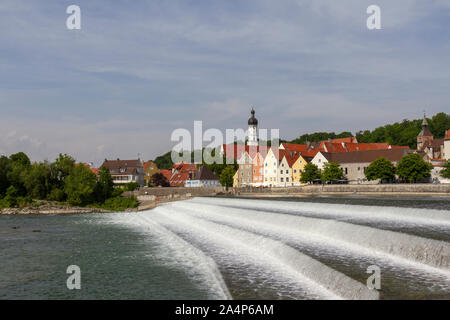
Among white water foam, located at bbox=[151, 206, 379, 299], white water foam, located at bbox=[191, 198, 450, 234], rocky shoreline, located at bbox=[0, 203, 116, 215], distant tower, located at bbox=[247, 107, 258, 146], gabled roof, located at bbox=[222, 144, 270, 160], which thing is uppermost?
distant tower, located at bbox=[247, 107, 258, 146]

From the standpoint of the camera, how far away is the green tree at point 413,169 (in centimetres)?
9069

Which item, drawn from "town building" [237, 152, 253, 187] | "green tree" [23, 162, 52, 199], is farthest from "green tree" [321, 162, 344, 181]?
"green tree" [23, 162, 52, 199]

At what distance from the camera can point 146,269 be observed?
63.5 feet

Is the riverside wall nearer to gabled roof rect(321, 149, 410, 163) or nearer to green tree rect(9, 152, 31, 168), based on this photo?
gabled roof rect(321, 149, 410, 163)

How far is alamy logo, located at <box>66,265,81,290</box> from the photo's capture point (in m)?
16.8

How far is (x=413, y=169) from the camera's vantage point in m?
91.4

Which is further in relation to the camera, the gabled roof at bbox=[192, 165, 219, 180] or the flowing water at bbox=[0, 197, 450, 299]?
the gabled roof at bbox=[192, 165, 219, 180]

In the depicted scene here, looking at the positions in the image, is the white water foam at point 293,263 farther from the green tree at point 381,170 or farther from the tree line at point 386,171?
the green tree at point 381,170

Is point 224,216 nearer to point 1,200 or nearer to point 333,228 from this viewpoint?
point 333,228

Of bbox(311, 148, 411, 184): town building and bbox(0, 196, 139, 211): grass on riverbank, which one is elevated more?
bbox(311, 148, 411, 184): town building

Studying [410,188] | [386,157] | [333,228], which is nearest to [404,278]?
[333,228]

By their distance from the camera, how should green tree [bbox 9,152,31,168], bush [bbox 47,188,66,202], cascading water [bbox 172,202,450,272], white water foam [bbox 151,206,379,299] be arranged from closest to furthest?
white water foam [bbox 151,206,379,299] < cascading water [bbox 172,202,450,272] < bush [bbox 47,188,66,202] < green tree [bbox 9,152,31,168]

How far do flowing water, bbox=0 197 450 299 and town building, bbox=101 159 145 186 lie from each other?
112808 millimetres
